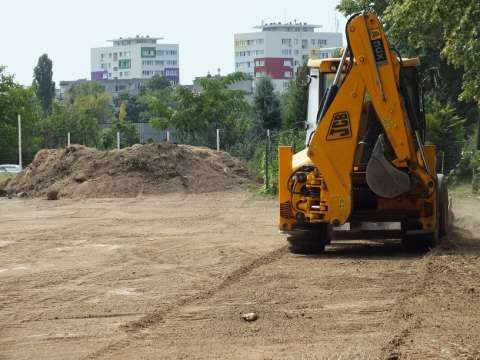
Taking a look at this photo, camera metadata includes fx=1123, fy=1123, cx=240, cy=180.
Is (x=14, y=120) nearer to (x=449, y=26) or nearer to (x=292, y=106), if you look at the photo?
(x=292, y=106)

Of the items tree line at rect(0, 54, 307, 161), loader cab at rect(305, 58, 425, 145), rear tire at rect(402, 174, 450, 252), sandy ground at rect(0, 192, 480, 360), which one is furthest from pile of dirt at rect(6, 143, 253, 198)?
rear tire at rect(402, 174, 450, 252)

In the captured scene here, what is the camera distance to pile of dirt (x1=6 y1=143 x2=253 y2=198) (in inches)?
1438

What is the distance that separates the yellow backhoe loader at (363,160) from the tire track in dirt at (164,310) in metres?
1.00

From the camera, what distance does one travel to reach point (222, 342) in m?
9.52

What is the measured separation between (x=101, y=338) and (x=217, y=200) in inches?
915

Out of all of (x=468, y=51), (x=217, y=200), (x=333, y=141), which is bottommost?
(x=217, y=200)

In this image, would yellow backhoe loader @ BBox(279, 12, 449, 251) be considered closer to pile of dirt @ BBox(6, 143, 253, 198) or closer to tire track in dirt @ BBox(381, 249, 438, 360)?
tire track in dirt @ BBox(381, 249, 438, 360)

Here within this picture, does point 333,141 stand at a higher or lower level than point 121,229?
higher

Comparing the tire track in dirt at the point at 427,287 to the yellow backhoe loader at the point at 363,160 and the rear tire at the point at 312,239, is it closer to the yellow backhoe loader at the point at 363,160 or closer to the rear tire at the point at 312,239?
the yellow backhoe loader at the point at 363,160

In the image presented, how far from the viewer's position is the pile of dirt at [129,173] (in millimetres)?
36531

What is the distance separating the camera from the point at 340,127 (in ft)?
51.5

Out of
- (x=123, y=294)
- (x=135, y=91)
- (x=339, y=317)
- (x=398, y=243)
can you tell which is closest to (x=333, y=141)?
(x=398, y=243)

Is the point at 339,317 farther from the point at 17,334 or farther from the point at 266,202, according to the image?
the point at 266,202

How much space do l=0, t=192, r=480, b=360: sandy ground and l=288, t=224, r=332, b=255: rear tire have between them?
6.1 inches
